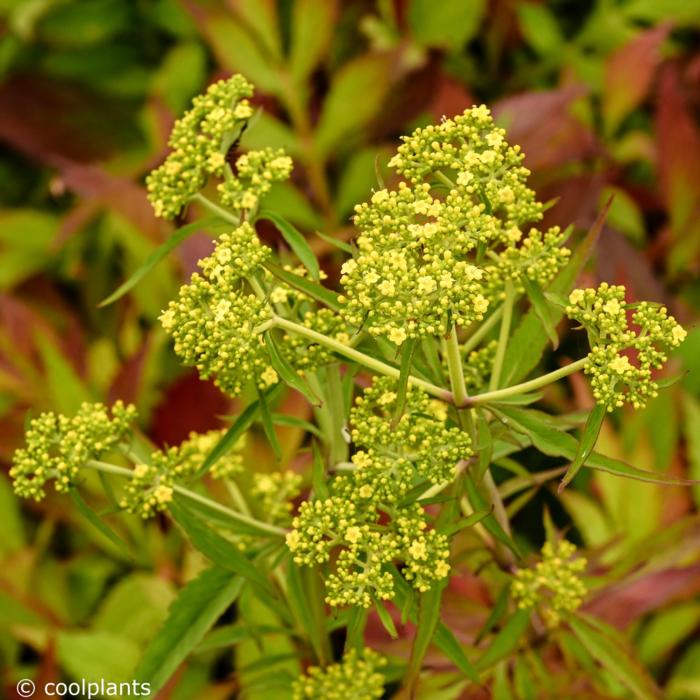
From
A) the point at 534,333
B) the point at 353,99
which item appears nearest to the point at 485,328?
the point at 534,333

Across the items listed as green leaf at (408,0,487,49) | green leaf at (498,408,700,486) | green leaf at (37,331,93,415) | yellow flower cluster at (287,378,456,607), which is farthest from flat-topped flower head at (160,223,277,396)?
green leaf at (408,0,487,49)

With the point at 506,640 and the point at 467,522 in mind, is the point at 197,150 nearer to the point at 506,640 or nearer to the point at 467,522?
the point at 467,522

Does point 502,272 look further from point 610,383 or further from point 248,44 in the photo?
point 248,44

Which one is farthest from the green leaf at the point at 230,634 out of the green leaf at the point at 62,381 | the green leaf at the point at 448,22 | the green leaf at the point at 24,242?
the green leaf at the point at 448,22

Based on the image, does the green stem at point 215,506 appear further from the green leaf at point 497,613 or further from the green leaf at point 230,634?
the green leaf at point 497,613

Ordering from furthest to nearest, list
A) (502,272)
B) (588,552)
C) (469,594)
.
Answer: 1. (469,594)
2. (588,552)
3. (502,272)

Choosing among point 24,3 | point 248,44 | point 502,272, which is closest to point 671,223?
point 248,44
